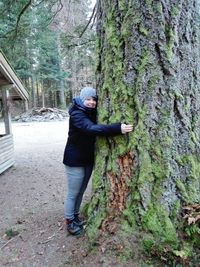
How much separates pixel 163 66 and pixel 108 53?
0.59m

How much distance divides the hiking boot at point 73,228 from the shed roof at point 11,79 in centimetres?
498

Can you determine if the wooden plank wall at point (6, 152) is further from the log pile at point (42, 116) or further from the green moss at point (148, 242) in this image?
the log pile at point (42, 116)

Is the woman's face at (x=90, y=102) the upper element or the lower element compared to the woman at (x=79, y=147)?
upper

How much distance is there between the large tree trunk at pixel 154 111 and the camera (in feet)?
9.40

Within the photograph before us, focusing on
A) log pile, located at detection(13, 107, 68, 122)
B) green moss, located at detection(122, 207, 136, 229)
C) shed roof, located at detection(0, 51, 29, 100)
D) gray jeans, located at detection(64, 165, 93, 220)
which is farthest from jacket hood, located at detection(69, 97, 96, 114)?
log pile, located at detection(13, 107, 68, 122)

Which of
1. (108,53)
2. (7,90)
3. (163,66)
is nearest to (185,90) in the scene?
(163,66)

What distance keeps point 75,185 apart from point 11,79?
521 cm

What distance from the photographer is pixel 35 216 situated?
4.67 metres

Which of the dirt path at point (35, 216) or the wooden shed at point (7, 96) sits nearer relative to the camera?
the dirt path at point (35, 216)

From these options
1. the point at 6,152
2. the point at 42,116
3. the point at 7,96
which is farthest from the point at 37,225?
the point at 42,116

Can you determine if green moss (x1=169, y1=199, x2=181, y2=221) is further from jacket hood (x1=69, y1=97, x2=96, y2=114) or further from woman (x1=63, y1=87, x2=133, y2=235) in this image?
jacket hood (x1=69, y1=97, x2=96, y2=114)

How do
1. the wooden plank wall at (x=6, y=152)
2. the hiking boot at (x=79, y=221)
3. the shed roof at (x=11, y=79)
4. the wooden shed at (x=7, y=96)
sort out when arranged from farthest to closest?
the wooden plank wall at (x=6, y=152) → the wooden shed at (x=7, y=96) → the shed roof at (x=11, y=79) → the hiking boot at (x=79, y=221)

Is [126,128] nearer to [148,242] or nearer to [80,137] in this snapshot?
[80,137]

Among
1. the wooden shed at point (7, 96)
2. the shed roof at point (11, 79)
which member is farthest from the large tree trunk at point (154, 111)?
the wooden shed at point (7, 96)
